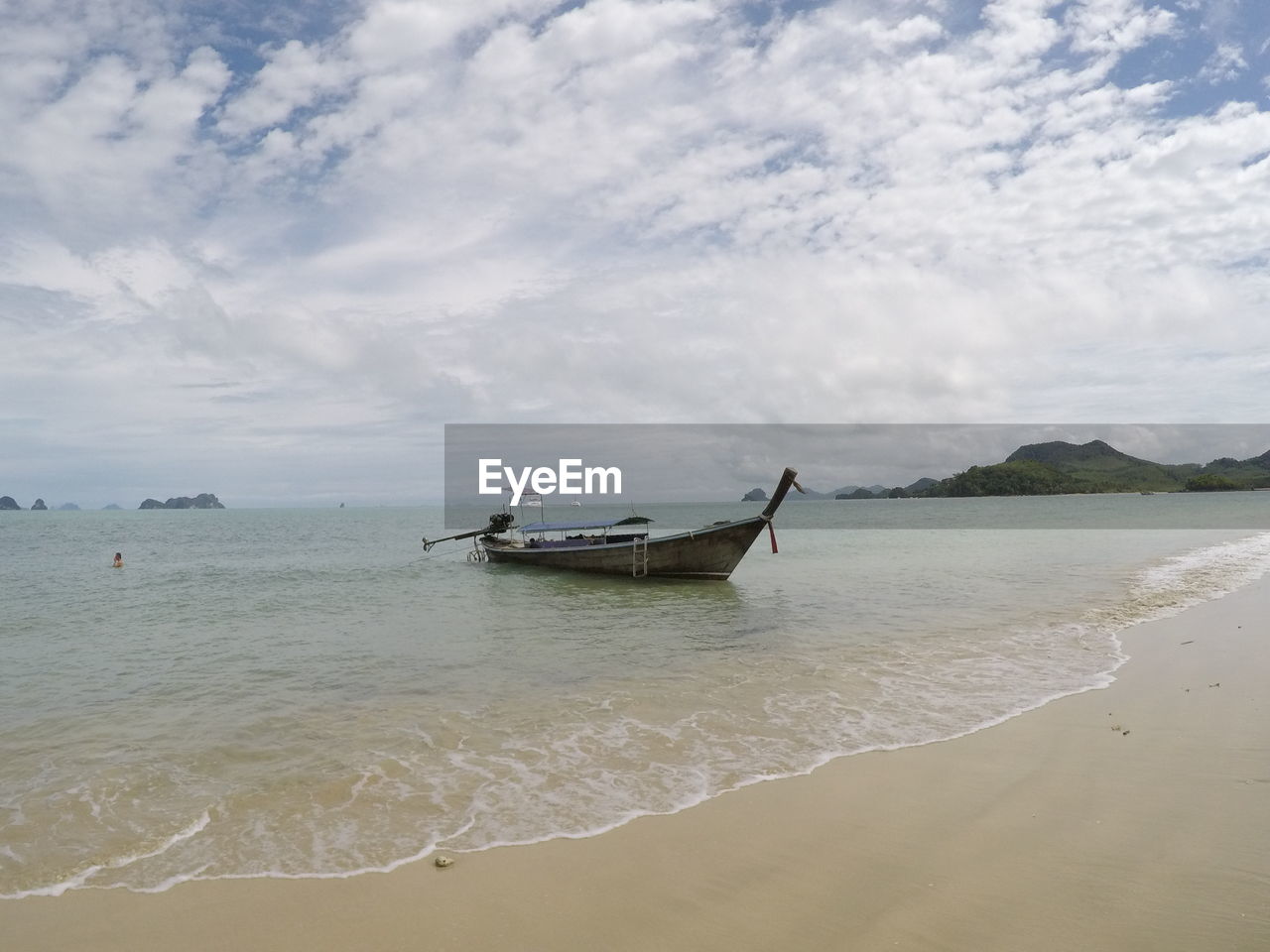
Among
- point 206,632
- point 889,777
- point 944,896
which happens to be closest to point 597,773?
point 889,777

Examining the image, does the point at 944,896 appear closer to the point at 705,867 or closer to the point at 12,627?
the point at 705,867

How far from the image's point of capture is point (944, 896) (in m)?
4.84

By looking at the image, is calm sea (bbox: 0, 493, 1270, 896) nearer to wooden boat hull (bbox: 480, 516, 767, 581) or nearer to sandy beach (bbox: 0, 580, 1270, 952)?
sandy beach (bbox: 0, 580, 1270, 952)

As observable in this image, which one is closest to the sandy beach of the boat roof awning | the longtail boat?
the longtail boat

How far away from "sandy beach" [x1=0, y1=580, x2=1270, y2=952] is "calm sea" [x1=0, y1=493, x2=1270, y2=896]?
52cm

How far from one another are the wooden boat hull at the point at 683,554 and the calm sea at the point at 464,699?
982mm

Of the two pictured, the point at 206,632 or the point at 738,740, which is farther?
the point at 206,632

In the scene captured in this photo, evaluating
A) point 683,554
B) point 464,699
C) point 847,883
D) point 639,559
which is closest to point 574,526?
point 639,559

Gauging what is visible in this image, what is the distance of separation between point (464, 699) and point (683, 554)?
16.1 m

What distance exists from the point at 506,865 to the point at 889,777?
3850mm

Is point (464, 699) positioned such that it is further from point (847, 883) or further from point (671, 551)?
point (671, 551)

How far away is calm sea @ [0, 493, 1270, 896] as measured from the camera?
670cm

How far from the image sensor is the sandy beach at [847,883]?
455 cm

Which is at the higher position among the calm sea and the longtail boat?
the longtail boat
